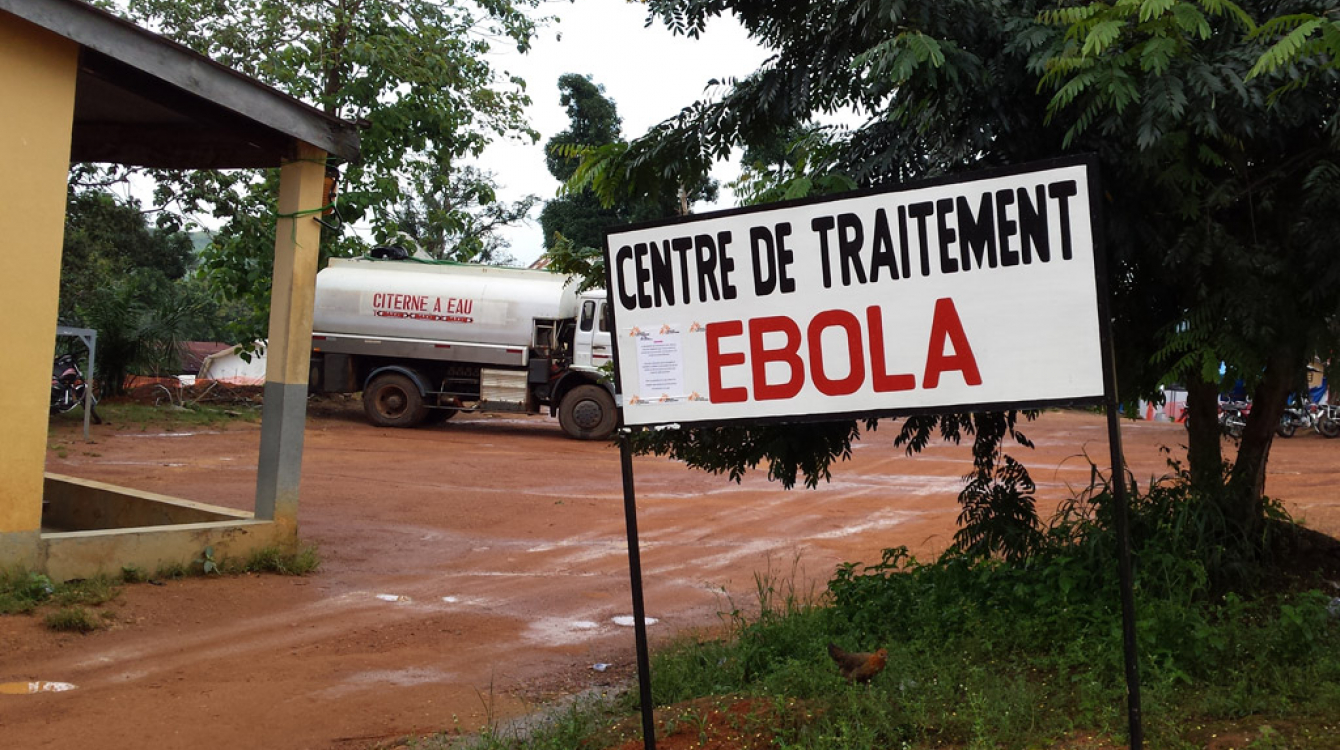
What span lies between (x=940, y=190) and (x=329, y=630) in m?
5.39

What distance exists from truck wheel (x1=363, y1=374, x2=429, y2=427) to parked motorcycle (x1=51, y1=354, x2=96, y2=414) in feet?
17.1

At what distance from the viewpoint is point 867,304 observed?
3953 millimetres

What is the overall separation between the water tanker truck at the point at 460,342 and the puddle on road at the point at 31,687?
16080mm

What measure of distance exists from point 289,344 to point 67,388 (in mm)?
14492

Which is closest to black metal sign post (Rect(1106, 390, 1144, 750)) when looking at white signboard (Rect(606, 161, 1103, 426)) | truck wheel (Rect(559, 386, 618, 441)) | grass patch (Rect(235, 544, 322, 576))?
white signboard (Rect(606, 161, 1103, 426))

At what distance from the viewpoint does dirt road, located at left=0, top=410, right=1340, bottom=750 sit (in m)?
5.87

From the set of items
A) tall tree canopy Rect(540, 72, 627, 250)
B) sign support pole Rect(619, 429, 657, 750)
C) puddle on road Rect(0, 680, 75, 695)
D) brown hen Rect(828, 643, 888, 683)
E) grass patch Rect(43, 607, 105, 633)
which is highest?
tall tree canopy Rect(540, 72, 627, 250)

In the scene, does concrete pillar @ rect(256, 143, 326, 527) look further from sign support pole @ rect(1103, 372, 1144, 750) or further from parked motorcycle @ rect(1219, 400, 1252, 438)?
parked motorcycle @ rect(1219, 400, 1252, 438)

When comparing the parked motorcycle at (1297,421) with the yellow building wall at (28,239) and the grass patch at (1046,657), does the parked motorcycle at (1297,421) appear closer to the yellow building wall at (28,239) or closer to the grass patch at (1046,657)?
the grass patch at (1046,657)

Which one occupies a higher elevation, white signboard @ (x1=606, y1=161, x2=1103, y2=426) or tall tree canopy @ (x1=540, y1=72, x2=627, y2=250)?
tall tree canopy @ (x1=540, y1=72, x2=627, y2=250)

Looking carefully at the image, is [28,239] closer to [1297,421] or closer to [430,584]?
[430,584]

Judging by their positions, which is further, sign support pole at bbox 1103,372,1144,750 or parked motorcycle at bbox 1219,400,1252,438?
parked motorcycle at bbox 1219,400,1252,438

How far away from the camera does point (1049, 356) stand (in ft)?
11.8

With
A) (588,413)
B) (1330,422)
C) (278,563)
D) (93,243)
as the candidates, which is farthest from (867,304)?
(93,243)
